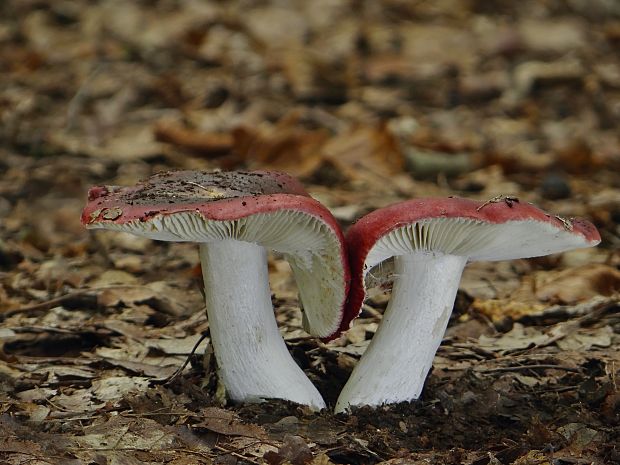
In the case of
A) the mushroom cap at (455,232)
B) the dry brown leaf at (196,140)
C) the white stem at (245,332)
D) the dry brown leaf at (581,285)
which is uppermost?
the dry brown leaf at (196,140)

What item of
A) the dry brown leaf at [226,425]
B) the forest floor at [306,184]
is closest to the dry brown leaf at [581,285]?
the forest floor at [306,184]

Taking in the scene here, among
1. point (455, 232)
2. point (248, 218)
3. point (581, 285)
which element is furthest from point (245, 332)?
point (581, 285)

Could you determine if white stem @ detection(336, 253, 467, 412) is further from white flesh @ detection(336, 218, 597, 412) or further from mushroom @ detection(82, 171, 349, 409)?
mushroom @ detection(82, 171, 349, 409)

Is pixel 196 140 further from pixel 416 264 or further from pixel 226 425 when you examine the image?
pixel 226 425

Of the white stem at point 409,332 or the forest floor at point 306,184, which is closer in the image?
the forest floor at point 306,184

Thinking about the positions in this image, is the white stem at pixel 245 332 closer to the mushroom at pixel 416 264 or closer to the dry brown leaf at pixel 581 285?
the mushroom at pixel 416 264

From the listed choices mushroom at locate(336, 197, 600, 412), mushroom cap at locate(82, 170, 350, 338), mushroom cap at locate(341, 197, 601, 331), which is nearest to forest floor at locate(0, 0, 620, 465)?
mushroom at locate(336, 197, 600, 412)
